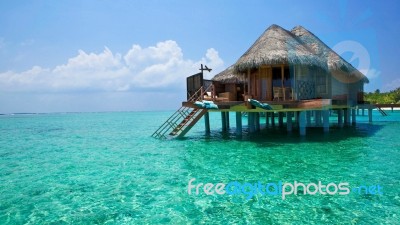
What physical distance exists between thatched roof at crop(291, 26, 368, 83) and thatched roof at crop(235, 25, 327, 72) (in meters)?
1.64

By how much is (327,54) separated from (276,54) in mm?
5878

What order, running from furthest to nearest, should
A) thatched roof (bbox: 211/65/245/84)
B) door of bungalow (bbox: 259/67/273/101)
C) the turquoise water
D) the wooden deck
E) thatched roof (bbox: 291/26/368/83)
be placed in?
thatched roof (bbox: 211/65/245/84), thatched roof (bbox: 291/26/368/83), door of bungalow (bbox: 259/67/273/101), the wooden deck, the turquoise water

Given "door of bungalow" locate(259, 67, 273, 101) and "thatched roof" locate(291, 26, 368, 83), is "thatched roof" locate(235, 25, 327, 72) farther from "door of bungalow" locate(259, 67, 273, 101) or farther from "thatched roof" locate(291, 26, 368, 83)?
"thatched roof" locate(291, 26, 368, 83)

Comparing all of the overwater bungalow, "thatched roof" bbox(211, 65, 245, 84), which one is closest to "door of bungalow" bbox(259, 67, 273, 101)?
the overwater bungalow

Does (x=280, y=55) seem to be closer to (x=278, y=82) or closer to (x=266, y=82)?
(x=266, y=82)

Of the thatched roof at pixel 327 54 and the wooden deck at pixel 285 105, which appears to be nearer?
the wooden deck at pixel 285 105

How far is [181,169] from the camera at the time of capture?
9.12m

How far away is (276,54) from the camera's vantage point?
13820mm

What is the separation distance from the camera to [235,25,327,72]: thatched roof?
1370 centimetres

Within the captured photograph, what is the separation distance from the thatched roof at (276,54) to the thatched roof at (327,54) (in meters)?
1.64

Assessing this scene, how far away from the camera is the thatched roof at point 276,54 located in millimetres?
13695

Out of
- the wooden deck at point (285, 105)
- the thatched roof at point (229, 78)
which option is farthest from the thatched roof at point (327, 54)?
the thatched roof at point (229, 78)

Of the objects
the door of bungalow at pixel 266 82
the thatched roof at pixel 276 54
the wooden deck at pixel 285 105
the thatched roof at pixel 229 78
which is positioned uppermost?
the thatched roof at pixel 276 54

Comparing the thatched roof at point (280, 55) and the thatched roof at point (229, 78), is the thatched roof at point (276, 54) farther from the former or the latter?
the thatched roof at point (229, 78)
